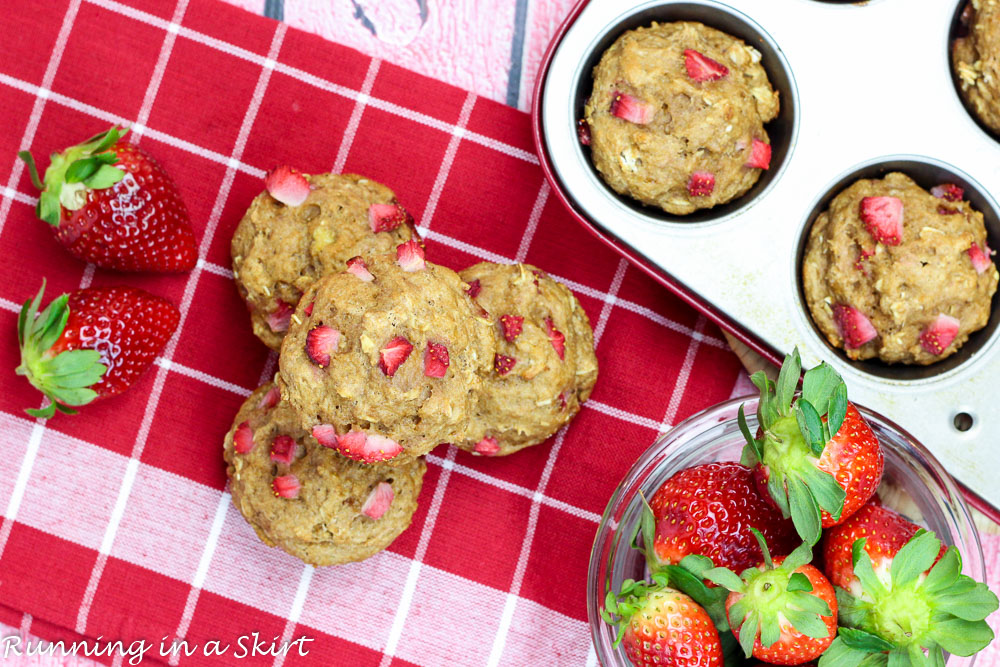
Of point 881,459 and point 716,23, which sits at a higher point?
point 716,23

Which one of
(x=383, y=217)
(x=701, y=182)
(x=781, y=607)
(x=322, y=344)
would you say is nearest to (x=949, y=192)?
(x=701, y=182)

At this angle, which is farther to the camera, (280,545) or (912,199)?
(280,545)

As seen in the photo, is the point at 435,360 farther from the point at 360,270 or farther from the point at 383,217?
the point at 383,217

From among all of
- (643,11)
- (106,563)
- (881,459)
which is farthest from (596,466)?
(106,563)

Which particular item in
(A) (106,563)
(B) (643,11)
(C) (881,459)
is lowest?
(A) (106,563)

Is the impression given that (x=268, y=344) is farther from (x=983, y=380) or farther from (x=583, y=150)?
(x=983, y=380)

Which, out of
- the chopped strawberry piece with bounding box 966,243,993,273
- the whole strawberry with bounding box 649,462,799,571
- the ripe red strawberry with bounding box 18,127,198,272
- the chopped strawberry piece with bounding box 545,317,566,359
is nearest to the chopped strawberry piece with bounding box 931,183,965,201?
the chopped strawberry piece with bounding box 966,243,993,273
